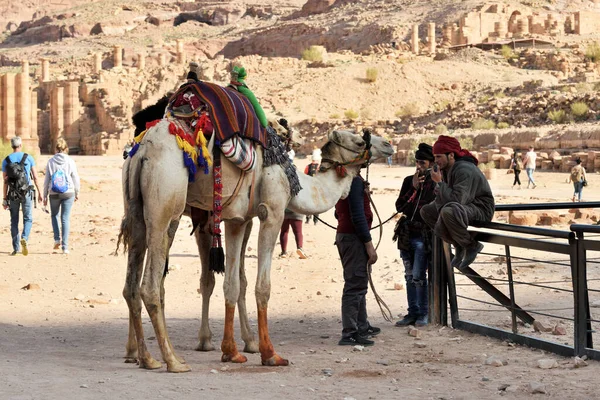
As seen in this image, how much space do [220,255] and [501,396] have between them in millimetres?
2584

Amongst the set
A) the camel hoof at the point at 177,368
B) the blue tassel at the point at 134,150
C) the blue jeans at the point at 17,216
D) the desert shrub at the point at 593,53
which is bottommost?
the camel hoof at the point at 177,368

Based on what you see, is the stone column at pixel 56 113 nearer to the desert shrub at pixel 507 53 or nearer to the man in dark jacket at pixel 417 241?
→ the desert shrub at pixel 507 53

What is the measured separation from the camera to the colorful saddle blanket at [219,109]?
27.8 ft

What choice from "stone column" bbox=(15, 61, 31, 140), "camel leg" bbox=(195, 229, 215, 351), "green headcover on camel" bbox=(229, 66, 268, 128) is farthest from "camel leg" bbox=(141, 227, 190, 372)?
"stone column" bbox=(15, 61, 31, 140)

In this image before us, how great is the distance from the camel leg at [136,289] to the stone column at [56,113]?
60938 mm

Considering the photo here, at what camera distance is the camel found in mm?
8102

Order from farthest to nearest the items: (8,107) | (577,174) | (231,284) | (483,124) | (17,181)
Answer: (8,107) → (483,124) → (577,174) → (17,181) → (231,284)

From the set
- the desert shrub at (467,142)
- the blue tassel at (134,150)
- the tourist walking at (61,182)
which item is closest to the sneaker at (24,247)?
the tourist walking at (61,182)

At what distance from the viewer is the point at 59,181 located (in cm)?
1523

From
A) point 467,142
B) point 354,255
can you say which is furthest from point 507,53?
point 354,255

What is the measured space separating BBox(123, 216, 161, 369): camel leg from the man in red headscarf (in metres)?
2.48

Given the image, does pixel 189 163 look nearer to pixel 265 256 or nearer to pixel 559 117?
pixel 265 256

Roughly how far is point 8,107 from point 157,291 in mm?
49705

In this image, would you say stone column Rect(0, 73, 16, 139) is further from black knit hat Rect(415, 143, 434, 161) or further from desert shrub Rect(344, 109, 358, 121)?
black knit hat Rect(415, 143, 434, 161)
